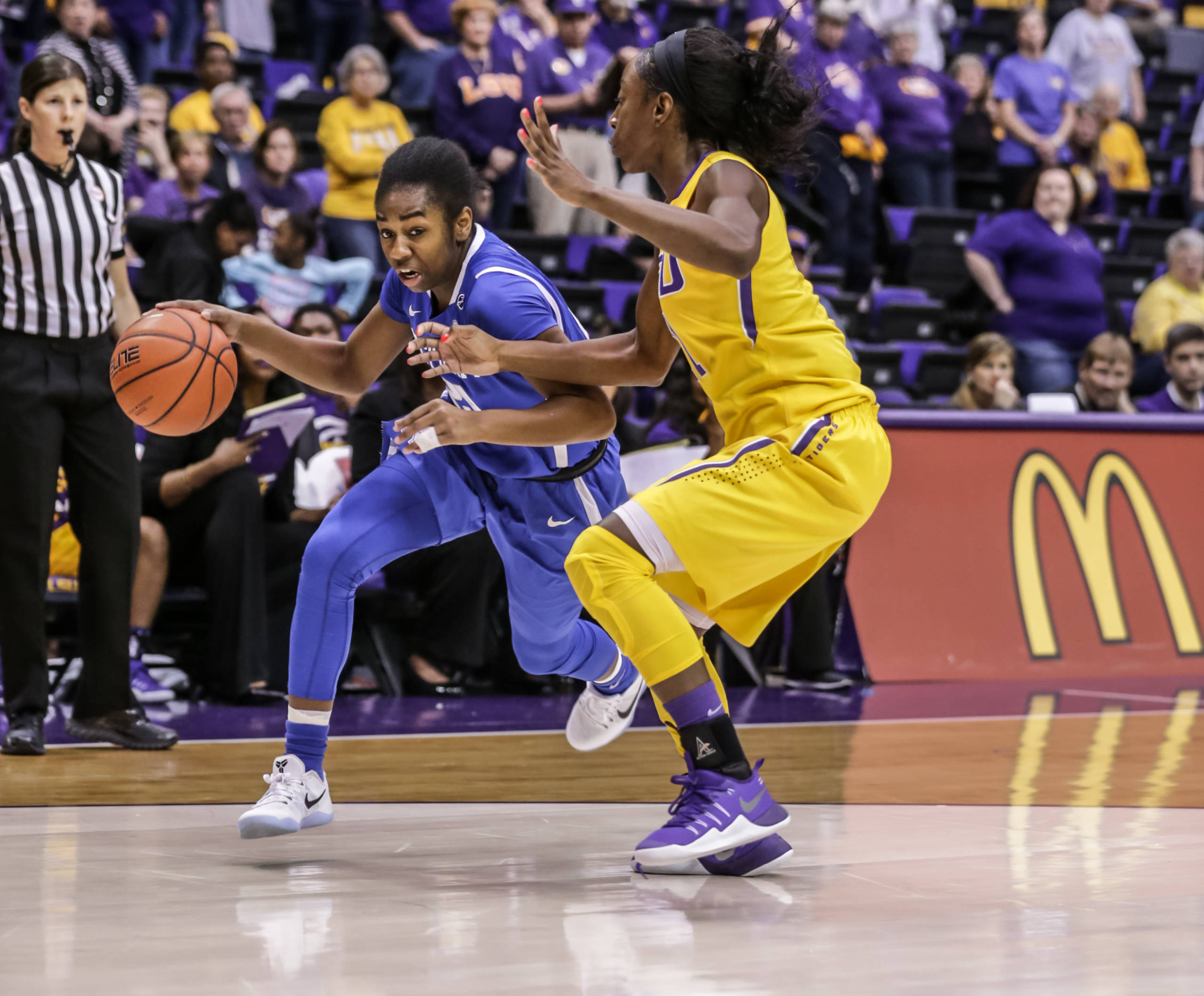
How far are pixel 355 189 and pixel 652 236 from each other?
7.07 metres

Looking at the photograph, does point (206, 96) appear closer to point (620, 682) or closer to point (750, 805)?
point (620, 682)

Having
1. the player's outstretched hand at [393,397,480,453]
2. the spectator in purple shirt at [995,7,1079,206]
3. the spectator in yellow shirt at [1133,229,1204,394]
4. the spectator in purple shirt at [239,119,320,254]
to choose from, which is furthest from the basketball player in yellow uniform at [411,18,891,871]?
the spectator in purple shirt at [995,7,1079,206]

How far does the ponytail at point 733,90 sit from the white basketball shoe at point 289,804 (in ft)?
5.73

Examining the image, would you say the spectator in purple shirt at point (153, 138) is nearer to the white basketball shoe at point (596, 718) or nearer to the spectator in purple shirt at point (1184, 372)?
the spectator in purple shirt at point (1184, 372)

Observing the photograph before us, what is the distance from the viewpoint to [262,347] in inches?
166

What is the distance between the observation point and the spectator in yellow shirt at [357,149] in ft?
32.8

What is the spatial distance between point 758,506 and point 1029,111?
11099 millimetres

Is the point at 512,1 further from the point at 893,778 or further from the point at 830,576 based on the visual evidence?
the point at 893,778

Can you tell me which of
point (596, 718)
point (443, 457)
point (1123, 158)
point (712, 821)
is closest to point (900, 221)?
point (1123, 158)

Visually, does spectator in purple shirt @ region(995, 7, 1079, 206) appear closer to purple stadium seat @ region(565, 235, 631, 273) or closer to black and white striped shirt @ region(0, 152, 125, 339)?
purple stadium seat @ region(565, 235, 631, 273)

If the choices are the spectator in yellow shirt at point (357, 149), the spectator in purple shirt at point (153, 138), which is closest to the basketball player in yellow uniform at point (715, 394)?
the spectator in yellow shirt at point (357, 149)

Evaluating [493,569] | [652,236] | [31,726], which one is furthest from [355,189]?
[652,236]

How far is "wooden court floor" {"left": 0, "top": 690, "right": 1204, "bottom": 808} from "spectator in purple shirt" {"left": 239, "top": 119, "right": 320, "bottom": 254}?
14.1ft

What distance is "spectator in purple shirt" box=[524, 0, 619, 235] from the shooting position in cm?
1074
